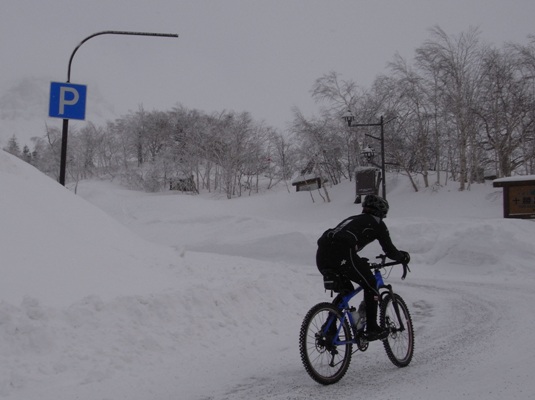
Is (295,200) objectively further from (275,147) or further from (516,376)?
(516,376)

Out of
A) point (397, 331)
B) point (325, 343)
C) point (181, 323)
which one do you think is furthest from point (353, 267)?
point (181, 323)

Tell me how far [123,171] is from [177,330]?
60682 millimetres

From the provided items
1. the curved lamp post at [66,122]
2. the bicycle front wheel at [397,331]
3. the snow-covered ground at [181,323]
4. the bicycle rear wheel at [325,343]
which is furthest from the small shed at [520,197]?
the bicycle rear wheel at [325,343]

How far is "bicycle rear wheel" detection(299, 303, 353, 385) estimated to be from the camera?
174 inches

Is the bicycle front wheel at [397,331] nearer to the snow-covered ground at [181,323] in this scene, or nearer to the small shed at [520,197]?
the snow-covered ground at [181,323]

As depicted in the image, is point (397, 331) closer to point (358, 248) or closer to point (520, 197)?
point (358, 248)

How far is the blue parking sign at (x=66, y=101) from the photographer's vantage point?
11.0m

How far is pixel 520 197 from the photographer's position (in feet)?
64.8

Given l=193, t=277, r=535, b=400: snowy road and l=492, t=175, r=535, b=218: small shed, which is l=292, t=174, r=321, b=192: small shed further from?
l=193, t=277, r=535, b=400: snowy road

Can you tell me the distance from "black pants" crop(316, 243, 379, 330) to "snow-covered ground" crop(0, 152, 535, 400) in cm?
68

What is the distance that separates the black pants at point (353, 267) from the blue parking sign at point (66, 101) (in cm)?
843

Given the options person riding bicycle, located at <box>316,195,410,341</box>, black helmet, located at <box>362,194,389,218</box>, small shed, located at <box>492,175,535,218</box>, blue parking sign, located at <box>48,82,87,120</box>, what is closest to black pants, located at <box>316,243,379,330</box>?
person riding bicycle, located at <box>316,195,410,341</box>

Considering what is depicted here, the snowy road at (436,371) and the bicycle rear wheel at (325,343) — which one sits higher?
the bicycle rear wheel at (325,343)

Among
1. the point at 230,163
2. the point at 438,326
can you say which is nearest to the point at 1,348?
the point at 438,326
